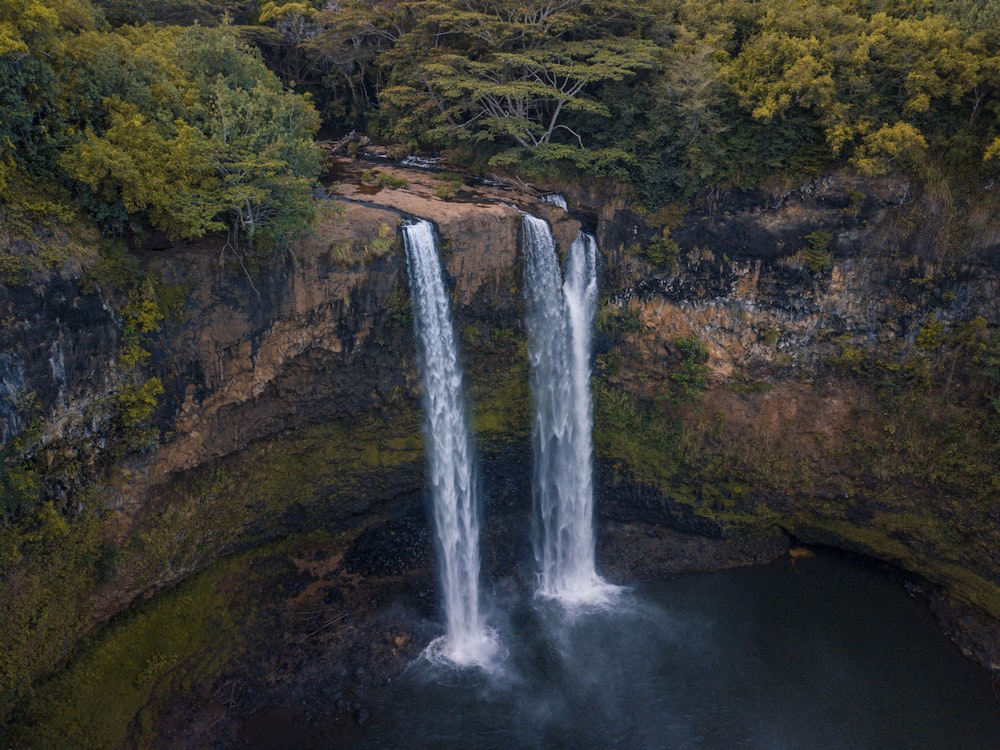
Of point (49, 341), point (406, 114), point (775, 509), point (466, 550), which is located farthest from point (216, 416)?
point (775, 509)

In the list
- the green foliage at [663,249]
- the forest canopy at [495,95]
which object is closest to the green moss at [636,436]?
the green foliage at [663,249]

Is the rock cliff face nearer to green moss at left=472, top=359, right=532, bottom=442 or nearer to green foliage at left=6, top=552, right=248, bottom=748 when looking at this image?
green moss at left=472, top=359, right=532, bottom=442

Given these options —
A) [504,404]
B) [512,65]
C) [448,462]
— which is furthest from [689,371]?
[512,65]

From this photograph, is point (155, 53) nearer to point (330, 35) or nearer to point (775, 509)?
point (330, 35)

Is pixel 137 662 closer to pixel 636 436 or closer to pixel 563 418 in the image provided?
pixel 563 418

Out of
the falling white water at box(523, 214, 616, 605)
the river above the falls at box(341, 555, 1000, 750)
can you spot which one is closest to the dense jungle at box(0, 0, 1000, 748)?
the falling white water at box(523, 214, 616, 605)

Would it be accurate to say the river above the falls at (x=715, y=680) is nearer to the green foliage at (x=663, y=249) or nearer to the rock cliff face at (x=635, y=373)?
the rock cliff face at (x=635, y=373)
